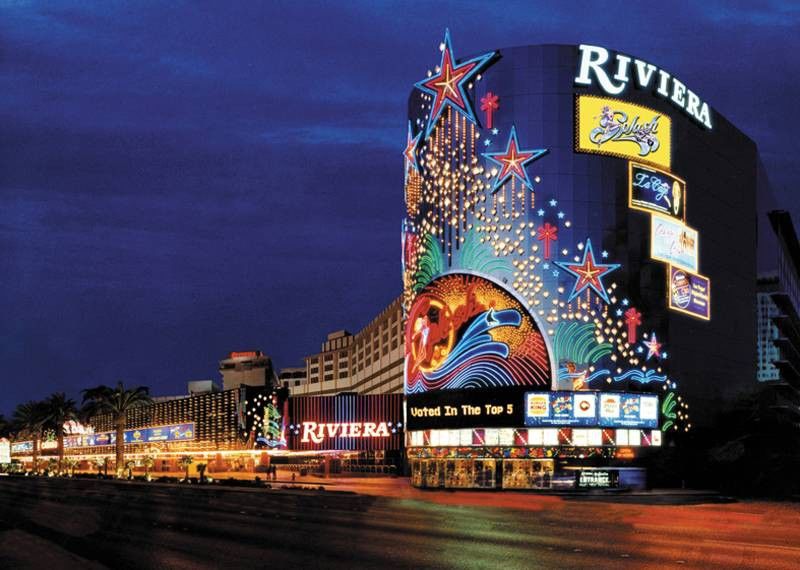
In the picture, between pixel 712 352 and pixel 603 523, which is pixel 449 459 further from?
pixel 603 523

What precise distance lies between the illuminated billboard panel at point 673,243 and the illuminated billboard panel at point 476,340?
41.7 feet

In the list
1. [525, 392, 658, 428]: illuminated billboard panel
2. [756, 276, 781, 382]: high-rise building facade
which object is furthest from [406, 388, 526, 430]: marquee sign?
[756, 276, 781, 382]: high-rise building facade

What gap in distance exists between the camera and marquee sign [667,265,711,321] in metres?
87.7

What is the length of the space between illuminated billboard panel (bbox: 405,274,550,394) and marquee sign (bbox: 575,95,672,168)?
1331cm

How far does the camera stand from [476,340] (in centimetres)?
8294

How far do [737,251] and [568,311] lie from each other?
94.5 feet

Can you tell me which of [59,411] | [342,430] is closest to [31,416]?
[59,411]

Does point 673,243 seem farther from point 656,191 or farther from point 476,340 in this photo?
point 476,340

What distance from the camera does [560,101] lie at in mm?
82438

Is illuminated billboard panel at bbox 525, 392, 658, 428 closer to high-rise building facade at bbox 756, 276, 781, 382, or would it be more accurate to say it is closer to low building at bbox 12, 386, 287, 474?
low building at bbox 12, 386, 287, 474

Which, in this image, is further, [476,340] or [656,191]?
[656,191]

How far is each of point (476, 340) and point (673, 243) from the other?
18.4m

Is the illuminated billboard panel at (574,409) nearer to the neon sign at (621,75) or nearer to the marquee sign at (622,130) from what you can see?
the marquee sign at (622,130)

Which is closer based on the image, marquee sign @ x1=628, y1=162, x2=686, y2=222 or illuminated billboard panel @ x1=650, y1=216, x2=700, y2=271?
marquee sign @ x1=628, y1=162, x2=686, y2=222
